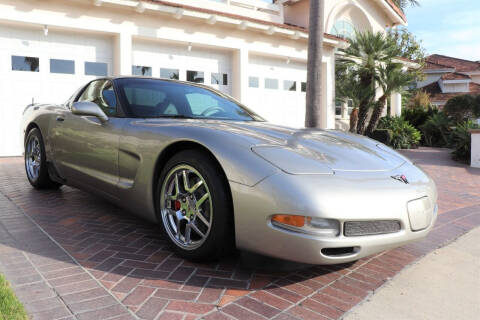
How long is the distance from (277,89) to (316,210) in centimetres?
1178

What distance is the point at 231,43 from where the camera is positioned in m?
12.1

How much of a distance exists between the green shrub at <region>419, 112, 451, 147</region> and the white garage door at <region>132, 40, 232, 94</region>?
9140 mm

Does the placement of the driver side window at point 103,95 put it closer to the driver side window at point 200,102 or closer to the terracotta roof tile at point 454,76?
the driver side window at point 200,102

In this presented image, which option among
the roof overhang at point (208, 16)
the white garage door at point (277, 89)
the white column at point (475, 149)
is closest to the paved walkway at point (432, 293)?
the white column at point (475, 149)

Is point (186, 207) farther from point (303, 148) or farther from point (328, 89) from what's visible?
point (328, 89)

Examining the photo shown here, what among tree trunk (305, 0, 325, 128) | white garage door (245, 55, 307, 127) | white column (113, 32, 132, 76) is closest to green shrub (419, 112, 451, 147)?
white garage door (245, 55, 307, 127)

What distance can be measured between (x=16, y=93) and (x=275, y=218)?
9021mm

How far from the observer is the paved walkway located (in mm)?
2123

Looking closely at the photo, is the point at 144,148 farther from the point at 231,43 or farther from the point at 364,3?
the point at 364,3

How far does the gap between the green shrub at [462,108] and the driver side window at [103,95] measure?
15.3 m

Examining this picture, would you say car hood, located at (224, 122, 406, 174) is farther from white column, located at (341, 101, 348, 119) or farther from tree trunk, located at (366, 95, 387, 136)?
white column, located at (341, 101, 348, 119)

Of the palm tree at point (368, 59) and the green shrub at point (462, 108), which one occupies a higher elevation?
the palm tree at point (368, 59)

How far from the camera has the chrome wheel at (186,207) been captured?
2537mm

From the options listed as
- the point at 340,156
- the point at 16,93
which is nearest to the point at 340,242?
the point at 340,156
